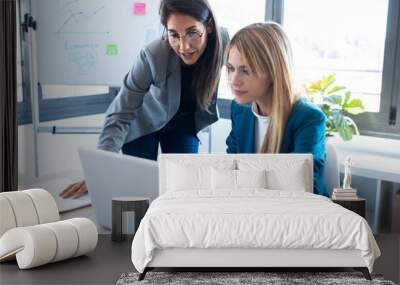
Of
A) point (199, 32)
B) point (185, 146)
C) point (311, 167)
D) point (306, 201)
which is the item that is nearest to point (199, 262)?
point (306, 201)

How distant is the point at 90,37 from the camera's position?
20.7 ft

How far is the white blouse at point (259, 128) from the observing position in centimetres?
600

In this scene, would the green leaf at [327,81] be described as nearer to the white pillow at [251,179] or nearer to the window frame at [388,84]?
the window frame at [388,84]

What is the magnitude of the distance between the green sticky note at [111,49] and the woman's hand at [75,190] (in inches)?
48.8

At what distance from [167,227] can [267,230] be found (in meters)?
0.64

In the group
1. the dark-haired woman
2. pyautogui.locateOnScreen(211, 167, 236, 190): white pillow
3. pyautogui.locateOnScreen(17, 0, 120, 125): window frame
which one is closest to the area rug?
pyautogui.locateOnScreen(211, 167, 236, 190): white pillow

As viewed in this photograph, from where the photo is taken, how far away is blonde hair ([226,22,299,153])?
584 centimetres

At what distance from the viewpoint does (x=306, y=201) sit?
188 inches

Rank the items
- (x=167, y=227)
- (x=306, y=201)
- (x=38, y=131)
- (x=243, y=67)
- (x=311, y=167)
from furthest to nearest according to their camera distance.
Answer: (x=38, y=131) < (x=243, y=67) < (x=311, y=167) < (x=306, y=201) < (x=167, y=227)

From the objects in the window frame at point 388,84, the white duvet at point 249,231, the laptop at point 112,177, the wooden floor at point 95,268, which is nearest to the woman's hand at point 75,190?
the laptop at point 112,177

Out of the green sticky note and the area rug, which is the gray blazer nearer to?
the green sticky note

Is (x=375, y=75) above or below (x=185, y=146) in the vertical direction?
above

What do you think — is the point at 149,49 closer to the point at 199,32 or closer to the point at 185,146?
the point at 199,32

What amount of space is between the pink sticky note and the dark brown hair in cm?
17
